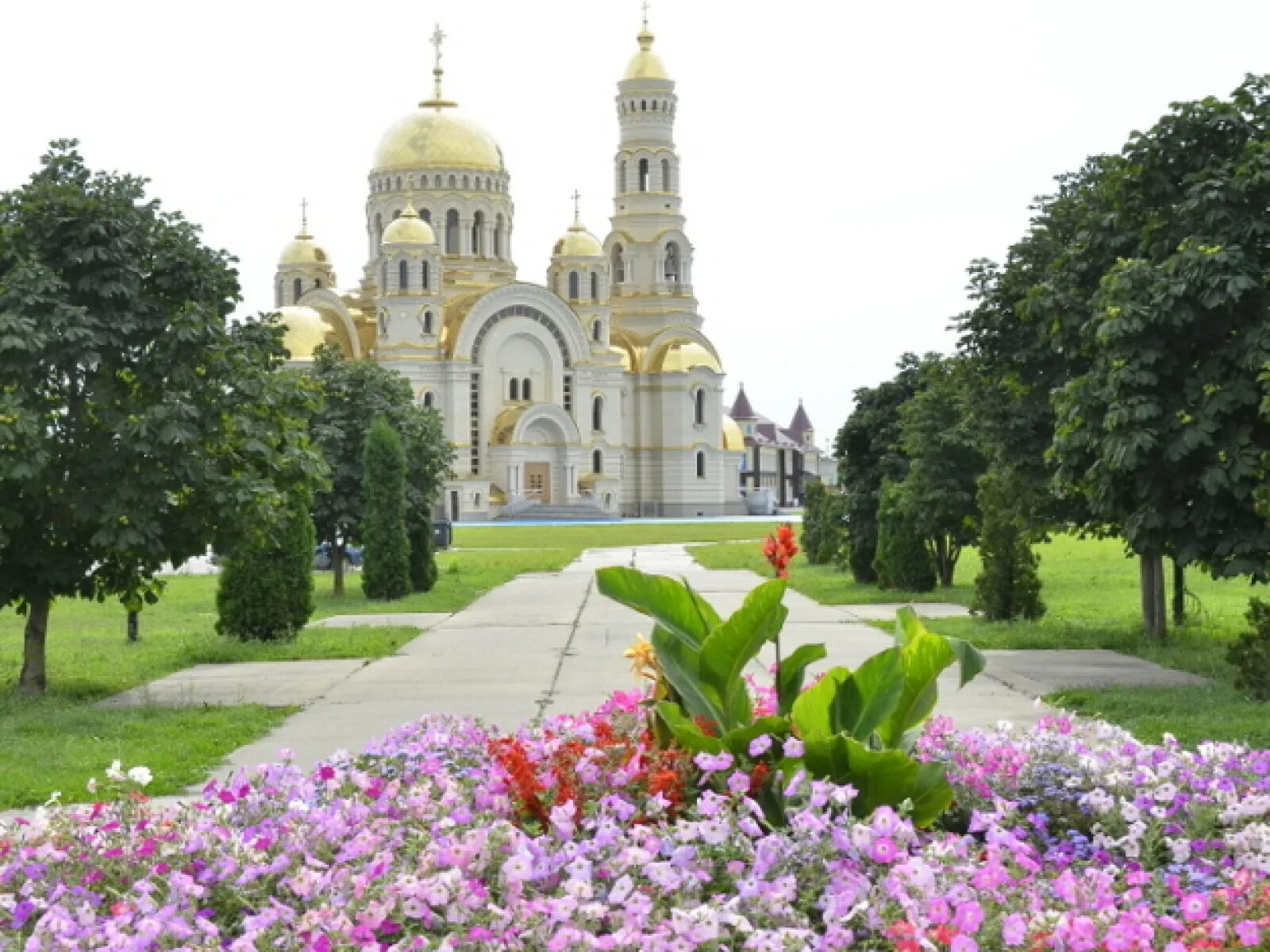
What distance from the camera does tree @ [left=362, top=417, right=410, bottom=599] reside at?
2259cm

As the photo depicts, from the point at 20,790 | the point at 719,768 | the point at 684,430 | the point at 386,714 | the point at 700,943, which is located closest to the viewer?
the point at 700,943

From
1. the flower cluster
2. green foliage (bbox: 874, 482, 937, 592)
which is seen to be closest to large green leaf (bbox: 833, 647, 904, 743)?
the flower cluster

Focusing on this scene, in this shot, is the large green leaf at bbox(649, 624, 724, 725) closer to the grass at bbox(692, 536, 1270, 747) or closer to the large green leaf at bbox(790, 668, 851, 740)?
the large green leaf at bbox(790, 668, 851, 740)

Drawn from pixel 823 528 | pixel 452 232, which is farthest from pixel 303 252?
pixel 823 528

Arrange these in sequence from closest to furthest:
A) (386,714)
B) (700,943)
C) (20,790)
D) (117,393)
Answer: (700,943)
(20,790)
(386,714)
(117,393)

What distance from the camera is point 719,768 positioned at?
5.00m

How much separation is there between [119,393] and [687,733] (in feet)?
25.3

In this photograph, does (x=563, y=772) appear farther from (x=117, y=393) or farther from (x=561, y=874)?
(x=117, y=393)

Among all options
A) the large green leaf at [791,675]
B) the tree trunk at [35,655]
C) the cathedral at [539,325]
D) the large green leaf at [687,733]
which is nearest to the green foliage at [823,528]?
the tree trunk at [35,655]

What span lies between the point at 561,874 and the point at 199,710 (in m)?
6.72

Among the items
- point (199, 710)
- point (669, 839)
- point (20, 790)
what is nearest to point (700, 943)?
point (669, 839)

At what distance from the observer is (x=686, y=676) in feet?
18.8

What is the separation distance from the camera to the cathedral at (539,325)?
7950 cm

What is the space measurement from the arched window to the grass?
51657 mm
